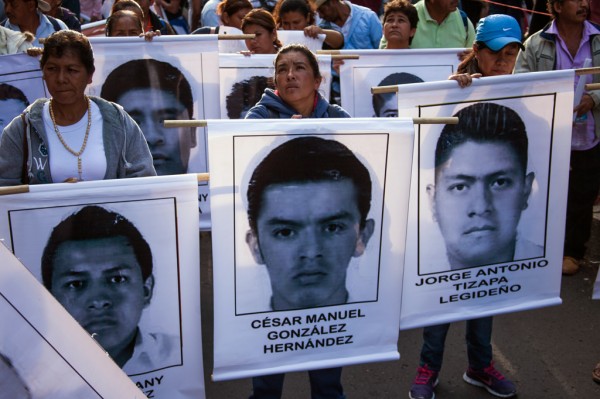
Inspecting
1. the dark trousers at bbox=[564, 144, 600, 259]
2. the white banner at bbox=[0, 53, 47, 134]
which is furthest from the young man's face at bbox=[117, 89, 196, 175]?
the dark trousers at bbox=[564, 144, 600, 259]

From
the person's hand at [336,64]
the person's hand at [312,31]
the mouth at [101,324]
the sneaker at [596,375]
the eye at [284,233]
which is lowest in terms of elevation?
the sneaker at [596,375]

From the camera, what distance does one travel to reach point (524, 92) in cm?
385

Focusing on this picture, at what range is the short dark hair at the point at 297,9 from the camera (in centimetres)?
642

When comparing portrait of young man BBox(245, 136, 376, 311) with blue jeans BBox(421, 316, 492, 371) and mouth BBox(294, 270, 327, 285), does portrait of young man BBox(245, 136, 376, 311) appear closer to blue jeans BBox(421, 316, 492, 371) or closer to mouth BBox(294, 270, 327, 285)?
mouth BBox(294, 270, 327, 285)

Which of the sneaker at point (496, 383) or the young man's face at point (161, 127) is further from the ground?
the young man's face at point (161, 127)

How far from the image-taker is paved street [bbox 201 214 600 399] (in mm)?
4363

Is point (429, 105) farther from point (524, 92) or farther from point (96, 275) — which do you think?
point (96, 275)

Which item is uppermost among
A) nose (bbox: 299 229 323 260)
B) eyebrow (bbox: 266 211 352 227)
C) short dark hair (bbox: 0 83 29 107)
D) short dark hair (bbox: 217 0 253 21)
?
short dark hair (bbox: 217 0 253 21)

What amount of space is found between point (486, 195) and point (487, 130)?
29 centimetres

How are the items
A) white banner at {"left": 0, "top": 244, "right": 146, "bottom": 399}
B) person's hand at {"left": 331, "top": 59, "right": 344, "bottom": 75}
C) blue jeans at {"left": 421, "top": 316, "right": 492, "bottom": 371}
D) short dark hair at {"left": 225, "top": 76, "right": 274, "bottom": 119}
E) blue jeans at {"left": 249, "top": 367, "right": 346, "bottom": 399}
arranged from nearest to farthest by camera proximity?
white banner at {"left": 0, "top": 244, "right": 146, "bottom": 399} → blue jeans at {"left": 249, "top": 367, "right": 346, "bottom": 399} → blue jeans at {"left": 421, "top": 316, "right": 492, "bottom": 371} → short dark hair at {"left": 225, "top": 76, "right": 274, "bottom": 119} → person's hand at {"left": 331, "top": 59, "right": 344, "bottom": 75}

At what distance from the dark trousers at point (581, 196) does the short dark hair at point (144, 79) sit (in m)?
2.63

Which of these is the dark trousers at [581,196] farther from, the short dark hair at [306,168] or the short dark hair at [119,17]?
the short dark hair at [119,17]

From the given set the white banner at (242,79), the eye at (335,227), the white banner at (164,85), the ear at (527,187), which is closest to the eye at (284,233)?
the eye at (335,227)

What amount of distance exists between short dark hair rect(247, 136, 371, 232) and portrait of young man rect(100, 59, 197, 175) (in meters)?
2.16
